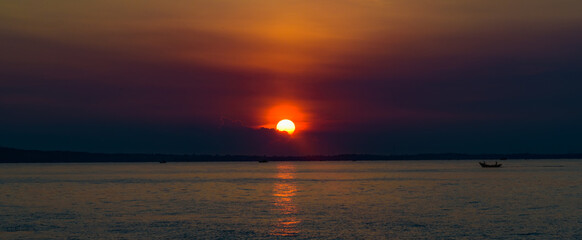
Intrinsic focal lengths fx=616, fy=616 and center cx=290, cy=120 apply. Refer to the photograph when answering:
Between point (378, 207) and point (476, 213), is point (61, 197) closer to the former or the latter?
point (378, 207)

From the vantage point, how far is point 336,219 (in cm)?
6644

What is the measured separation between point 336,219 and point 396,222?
6.56 metres

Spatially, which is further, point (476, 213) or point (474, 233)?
point (476, 213)

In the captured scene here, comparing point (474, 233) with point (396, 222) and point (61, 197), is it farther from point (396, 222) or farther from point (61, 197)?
point (61, 197)

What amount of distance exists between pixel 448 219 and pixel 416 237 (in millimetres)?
14874

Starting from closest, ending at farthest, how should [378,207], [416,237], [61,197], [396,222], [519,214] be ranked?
[416,237] → [396,222] → [519,214] → [378,207] → [61,197]

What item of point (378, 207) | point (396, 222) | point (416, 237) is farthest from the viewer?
point (378, 207)

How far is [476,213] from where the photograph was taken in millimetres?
72312

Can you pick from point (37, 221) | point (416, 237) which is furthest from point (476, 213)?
point (37, 221)

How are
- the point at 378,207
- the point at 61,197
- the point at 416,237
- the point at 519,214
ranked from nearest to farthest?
the point at 416,237
the point at 519,214
the point at 378,207
the point at 61,197

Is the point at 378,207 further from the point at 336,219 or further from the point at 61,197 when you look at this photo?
the point at 61,197

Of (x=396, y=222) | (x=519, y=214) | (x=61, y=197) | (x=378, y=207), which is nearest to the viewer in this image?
(x=396, y=222)

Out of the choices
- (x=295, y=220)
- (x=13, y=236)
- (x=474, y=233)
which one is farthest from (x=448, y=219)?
(x=13, y=236)

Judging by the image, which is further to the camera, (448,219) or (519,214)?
(519,214)
